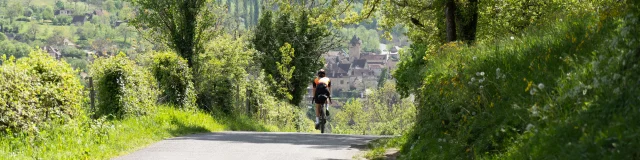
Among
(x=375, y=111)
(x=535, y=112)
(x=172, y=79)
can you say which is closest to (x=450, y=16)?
(x=172, y=79)

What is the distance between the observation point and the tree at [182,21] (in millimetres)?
29656

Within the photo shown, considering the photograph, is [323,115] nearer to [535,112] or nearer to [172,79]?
[172,79]

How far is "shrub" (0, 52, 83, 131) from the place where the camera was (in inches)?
443

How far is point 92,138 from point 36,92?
1.23 meters

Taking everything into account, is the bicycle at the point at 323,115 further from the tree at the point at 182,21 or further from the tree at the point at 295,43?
the tree at the point at 295,43

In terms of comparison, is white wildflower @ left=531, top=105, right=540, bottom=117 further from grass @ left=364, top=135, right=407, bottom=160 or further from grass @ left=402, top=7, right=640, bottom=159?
Answer: grass @ left=364, top=135, right=407, bottom=160

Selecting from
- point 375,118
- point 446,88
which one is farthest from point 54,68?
point 375,118

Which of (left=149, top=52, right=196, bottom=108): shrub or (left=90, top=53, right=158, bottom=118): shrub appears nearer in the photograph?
(left=90, top=53, right=158, bottom=118): shrub

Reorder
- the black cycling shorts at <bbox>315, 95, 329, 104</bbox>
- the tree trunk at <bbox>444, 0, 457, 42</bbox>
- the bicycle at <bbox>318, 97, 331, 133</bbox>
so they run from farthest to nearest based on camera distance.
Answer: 1. the bicycle at <bbox>318, 97, 331, 133</bbox>
2. the black cycling shorts at <bbox>315, 95, 329, 104</bbox>
3. the tree trunk at <bbox>444, 0, 457, 42</bbox>

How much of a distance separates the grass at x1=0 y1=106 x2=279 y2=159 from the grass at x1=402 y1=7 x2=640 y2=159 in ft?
15.4

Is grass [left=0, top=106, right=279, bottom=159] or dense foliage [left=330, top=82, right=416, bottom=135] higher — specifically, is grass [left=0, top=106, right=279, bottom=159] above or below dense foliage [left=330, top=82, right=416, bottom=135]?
above

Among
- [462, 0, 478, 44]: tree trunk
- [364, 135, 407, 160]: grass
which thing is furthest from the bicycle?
[364, 135, 407, 160]: grass

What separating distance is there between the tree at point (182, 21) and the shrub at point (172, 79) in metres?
5.41

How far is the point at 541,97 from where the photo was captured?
702 cm
